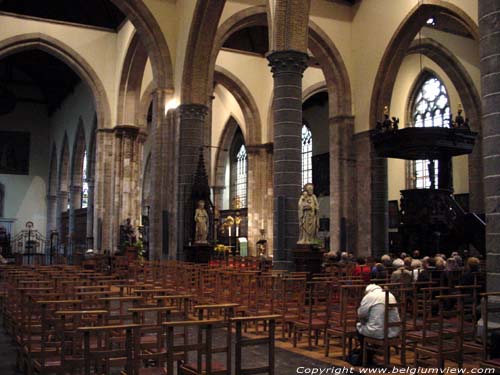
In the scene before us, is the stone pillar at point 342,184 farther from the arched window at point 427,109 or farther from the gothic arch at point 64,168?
the gothic arch at point 64,168

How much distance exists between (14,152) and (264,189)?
19.5 metres

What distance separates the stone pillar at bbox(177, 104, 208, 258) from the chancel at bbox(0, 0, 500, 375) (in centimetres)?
5

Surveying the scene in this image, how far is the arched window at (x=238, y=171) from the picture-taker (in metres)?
36.2

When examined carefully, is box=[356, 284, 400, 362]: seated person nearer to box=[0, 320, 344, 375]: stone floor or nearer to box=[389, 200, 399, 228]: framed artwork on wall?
box=[0, 320, 344, 375]: stone floor

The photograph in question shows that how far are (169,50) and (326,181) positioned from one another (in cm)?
1330

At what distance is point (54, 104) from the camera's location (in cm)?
3925

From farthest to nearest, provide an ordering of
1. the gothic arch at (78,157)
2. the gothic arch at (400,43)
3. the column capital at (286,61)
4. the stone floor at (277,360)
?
the gothic arch at (78,157) < the gothic arch at (400,43) < the column capital at (286,61) < the stone floor at (277,360)

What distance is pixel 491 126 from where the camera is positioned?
7.27m

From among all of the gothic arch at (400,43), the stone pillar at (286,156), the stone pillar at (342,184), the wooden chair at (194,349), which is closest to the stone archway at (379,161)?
the gothic arch at (400,43)

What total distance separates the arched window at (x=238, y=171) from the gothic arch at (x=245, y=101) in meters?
7.30

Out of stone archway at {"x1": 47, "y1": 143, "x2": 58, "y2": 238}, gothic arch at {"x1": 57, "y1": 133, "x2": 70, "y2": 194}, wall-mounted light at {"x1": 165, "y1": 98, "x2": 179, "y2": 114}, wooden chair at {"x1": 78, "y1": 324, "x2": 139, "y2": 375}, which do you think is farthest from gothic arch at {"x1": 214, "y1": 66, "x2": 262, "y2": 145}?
wooden chair at {"x1": 78, "y1": 324, "x2": 139, "y2": 375}

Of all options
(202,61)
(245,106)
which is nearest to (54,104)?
(245,106)

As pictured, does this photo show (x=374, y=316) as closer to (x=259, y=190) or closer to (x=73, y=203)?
(x=259, y=190)

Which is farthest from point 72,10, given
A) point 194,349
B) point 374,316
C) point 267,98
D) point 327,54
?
point 194,349
